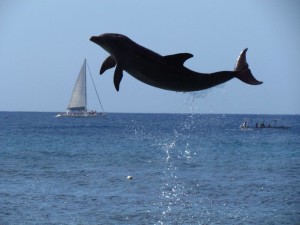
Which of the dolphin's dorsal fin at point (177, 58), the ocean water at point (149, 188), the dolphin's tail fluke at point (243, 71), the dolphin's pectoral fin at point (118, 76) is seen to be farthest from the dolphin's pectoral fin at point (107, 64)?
the ocean water at point (149, 188)

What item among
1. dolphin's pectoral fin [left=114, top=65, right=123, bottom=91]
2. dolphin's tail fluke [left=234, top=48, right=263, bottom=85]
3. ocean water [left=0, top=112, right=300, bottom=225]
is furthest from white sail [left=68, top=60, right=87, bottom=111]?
dolphin's pectoral fin [left=114, top=65, right=123, bottom=91]

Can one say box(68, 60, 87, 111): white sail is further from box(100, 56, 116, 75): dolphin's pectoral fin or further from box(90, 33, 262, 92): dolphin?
box(90, 33, 262, 92): dolphin

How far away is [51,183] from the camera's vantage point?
3988 centimetres

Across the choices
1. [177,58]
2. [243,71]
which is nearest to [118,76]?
[177,58]

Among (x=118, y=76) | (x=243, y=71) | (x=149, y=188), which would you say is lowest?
(x=149, y=188)

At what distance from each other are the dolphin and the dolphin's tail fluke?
0.17 m

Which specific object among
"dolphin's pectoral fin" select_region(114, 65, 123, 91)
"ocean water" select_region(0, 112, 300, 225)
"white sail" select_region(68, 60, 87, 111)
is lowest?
"ocean water" select_region(0, 112, 300, 225)

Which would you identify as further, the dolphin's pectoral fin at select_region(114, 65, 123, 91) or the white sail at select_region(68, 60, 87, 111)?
the white sail at select_region(68, 60, 87, 111)

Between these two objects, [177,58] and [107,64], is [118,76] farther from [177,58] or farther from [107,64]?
[177,58]

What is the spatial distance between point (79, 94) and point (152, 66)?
116029mm

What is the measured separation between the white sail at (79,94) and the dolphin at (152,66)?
108409 mm

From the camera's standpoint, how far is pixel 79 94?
119875mm

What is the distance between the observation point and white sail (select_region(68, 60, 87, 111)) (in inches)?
4594

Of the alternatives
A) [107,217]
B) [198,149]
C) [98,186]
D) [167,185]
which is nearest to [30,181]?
[98,186]
